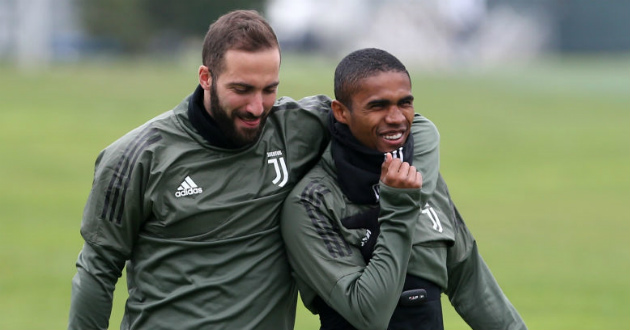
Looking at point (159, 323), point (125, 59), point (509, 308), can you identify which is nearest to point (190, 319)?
point (159, 323)

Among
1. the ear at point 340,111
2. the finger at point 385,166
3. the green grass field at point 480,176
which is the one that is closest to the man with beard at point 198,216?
the ear at point 340,111

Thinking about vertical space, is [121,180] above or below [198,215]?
above

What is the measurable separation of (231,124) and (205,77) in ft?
0.75

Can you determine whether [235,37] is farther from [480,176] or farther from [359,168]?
[480,176]

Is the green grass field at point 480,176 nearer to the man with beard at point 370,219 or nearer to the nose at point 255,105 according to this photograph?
the man with beard at point 370,219

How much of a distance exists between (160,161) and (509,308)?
160 centimetres

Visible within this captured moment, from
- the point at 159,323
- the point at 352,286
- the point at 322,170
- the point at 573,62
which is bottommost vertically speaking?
the point at 573,62

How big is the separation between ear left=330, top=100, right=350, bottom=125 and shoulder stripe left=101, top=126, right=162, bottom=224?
734 millimetres

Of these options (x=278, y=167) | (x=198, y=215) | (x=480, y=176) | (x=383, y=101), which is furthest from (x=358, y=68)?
(x=480, y=176)

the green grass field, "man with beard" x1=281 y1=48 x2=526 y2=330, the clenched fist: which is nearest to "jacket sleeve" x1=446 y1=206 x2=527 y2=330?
"man with beard" x1=281 y1=48 x2=526 y2=330

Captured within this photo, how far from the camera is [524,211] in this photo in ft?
67.9

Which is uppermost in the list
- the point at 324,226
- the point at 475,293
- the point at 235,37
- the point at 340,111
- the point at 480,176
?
the point at 235,37

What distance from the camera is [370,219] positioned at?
4703 mm

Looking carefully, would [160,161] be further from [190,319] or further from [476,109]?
[476,109]
